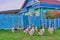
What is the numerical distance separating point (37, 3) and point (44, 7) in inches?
35.2

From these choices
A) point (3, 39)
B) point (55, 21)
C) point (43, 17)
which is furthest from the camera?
point (43, 17)

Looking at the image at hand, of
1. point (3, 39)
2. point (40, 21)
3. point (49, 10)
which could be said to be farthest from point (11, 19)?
point (3, 39)

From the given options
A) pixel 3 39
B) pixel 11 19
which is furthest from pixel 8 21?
pixel 3 39

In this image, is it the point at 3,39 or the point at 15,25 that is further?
the point at 15,25

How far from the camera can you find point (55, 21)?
1661 centimetres

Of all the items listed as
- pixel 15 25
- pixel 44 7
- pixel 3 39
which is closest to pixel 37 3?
pixel 44 7

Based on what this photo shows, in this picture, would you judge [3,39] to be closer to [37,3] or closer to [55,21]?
[55,21]

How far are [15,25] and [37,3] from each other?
3538 millimetres

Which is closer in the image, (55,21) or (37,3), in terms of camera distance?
(55,21)

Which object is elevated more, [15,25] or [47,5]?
[47,5]

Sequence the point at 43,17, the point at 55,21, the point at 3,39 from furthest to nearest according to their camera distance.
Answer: the point at 43,17
the point at 55,21
the point at 3,39

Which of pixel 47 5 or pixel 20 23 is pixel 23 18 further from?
pixel 47 5

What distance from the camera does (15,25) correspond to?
54.6 ft

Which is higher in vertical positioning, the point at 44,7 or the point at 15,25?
the point at 44,7
